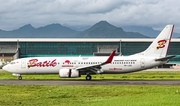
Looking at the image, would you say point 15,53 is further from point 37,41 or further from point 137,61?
point 137,61

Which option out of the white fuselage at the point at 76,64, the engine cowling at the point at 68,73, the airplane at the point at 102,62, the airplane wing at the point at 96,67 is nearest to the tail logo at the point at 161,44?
the airplane at the point at 102,62

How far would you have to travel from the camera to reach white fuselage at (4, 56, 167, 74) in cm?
4588

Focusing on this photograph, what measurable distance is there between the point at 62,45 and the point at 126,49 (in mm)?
23188

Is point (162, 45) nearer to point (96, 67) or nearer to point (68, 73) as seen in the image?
point (96, 67)

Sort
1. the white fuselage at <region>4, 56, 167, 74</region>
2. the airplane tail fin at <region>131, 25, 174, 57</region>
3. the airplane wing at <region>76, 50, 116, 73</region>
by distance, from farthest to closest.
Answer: the airplane tail fin at <region>131, 25, 174, 57</region> < the white fuselage at <region>4, 56, 167, 74</region> < the airplane wing at <region>76, 50, 116, 73</region>

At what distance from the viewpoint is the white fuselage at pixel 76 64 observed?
151 feet

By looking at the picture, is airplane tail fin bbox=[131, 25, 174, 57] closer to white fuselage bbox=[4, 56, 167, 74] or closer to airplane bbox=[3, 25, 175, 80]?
airplane bbox=[3, 25, 175, 80]

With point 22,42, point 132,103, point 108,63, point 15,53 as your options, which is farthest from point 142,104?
point 22,42

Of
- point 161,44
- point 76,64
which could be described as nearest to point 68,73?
point 76,64

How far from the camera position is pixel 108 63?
149 ft

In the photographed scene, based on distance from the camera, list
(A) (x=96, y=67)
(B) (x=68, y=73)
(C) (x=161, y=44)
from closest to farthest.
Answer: (B) (x=68, y=73)
(A) (x=96, y=67)
(C) (x=161, y=44)

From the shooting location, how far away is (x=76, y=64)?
46.5 meters

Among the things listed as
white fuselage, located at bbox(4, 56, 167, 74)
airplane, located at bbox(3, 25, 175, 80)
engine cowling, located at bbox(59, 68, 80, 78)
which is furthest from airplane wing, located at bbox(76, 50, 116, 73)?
engine cowling, located at bbox(59, 68, 80, 78)

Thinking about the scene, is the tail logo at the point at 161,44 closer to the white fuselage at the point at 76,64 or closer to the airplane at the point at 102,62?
the airplane at the point at 102,62
